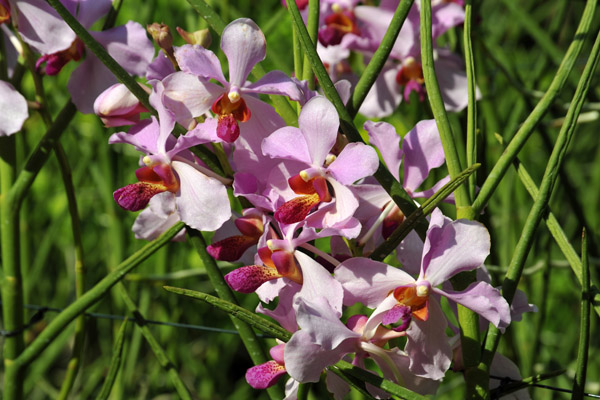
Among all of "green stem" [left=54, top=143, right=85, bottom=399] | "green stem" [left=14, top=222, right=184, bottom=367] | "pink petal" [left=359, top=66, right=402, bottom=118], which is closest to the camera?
"green stem" [left=14, top=222, right=184, bottom=367]

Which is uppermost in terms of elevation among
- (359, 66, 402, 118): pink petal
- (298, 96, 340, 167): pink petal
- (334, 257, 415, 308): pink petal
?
(298, 96, 340, 167): pink petal

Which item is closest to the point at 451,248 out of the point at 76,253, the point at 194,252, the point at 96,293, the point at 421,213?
the point at 421,213

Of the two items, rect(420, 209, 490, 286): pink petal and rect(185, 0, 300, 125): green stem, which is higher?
rect(185, 0, 300, 125): green stem

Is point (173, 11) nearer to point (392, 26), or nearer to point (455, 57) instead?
point (455, 57)

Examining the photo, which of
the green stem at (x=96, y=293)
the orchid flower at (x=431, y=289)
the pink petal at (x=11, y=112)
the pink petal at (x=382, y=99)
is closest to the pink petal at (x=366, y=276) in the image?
the orchid flower at (x=431, y=289)

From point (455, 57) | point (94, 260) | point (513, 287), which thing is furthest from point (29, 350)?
point (94, 260)

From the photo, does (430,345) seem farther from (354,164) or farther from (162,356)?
(162,356)

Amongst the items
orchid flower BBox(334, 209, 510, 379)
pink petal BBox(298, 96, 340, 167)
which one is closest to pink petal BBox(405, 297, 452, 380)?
orchid flower BBox(334, 209, 510, 379)

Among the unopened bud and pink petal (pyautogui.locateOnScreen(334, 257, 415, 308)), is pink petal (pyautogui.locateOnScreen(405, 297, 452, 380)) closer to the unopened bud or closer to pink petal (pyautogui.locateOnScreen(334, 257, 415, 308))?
pink petal (pyautogui.locateOnScreen(334, 257, 415, 308))
